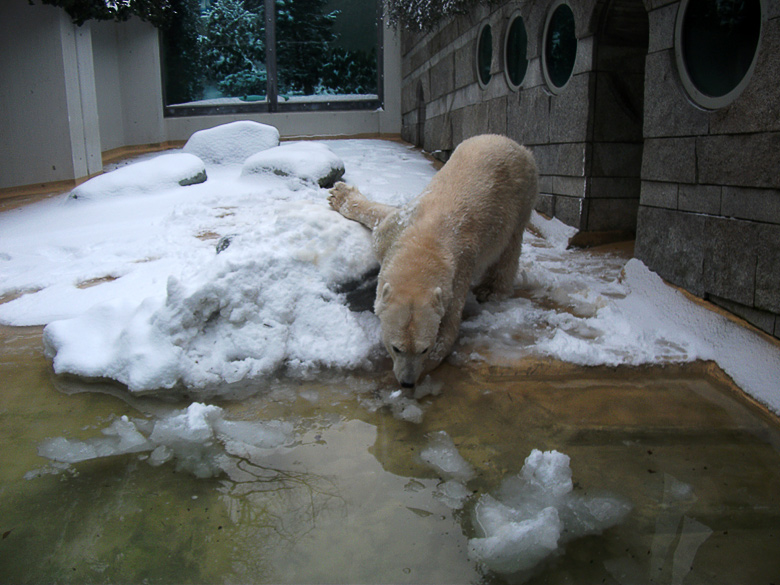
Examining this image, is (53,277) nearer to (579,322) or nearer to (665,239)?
(579,322)

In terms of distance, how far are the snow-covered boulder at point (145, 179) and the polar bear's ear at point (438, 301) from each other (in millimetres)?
5656

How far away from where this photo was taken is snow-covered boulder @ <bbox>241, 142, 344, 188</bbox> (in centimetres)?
739

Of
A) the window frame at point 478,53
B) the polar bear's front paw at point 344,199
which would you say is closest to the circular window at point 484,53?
the window frame at point 478,53

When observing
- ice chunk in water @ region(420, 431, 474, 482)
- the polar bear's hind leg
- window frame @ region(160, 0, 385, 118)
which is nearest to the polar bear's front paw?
the polar bear's hind leg

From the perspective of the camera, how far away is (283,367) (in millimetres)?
3301

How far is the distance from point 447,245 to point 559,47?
3.67 m

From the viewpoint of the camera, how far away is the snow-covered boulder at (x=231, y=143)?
9398mm

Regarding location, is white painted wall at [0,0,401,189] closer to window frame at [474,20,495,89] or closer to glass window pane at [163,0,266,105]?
glass window pane at [163,0,266,105]

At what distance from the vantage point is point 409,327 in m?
2.87

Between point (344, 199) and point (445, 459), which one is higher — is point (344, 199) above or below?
above

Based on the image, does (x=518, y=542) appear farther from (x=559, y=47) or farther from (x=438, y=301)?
(x=559, y=47)

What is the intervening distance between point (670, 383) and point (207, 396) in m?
2.56

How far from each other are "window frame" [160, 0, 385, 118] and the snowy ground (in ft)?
28.8

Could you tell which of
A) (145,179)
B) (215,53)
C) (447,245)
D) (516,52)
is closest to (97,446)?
(447,245)
